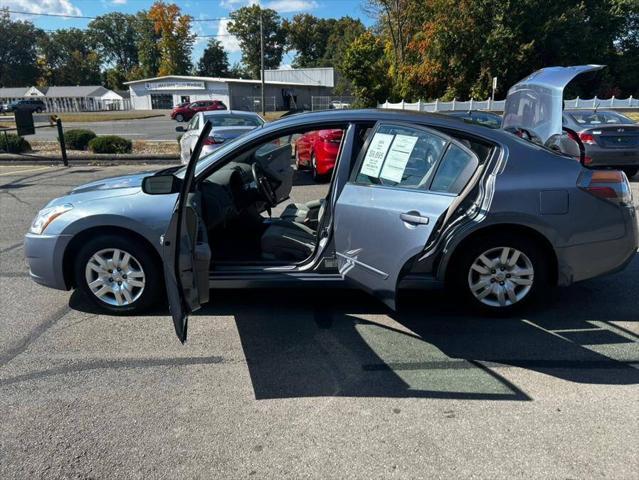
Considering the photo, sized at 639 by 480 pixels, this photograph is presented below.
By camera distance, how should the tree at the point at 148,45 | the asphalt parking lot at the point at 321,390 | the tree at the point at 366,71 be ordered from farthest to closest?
the tree at the point at 148,45, the tree at the point at 366,71, the asphalt parking lot at the point at 321,390

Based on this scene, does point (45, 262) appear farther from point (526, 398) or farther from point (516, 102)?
point (516, 102)

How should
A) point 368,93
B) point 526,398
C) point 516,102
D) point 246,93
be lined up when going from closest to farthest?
point 526,398, point 516,102, point 368,93, point 246,93

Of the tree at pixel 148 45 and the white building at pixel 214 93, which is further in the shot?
the tree at pixel 148 45

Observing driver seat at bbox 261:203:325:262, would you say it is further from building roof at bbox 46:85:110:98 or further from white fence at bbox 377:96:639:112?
building roof at bbox 46:85:110:98

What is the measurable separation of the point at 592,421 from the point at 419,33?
4128 centimetres

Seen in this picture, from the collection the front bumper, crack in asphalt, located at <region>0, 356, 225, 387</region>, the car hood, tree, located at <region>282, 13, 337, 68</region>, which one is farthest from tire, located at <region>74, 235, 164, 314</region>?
tree, located at <region>282, 13, 337, 68</region>

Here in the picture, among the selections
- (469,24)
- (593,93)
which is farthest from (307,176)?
(593,93)

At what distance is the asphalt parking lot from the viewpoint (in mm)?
2449

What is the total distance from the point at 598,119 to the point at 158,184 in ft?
34.2

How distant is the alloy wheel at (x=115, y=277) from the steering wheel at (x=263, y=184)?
1.54 metres

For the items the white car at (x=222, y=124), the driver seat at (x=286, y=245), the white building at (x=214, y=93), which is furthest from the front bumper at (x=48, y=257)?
the white building at (x=214, y=93)

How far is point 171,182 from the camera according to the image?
3.75 meters

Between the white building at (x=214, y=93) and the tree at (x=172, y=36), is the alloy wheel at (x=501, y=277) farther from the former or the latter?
the tree at (x=172, y=36)

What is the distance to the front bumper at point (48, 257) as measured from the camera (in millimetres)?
3938
